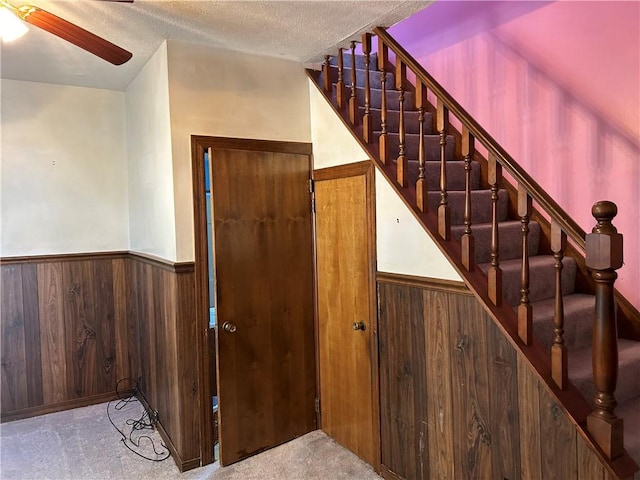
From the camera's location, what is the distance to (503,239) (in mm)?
2643

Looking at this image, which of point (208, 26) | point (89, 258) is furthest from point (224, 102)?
point (89, 258)

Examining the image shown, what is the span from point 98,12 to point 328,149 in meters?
1.45

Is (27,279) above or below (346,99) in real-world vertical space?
below

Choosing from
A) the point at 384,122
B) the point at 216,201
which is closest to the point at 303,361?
the point at 216,201

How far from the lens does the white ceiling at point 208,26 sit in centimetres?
218

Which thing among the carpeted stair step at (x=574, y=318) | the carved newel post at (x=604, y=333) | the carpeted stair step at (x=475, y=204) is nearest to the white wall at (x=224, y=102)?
the carpeted stair step at (x=475, y=204)

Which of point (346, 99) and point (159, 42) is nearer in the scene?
point (159, 42)

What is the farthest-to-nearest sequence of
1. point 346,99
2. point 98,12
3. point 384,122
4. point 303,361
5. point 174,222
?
point 303,361 → point 346,99 → point 174,222 → point 384,122 → point 98,12

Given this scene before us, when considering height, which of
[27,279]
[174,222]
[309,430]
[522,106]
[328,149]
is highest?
[522,106]

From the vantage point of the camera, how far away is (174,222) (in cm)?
264

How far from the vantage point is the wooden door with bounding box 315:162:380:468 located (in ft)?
8.61

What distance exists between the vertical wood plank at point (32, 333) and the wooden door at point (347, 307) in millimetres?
2194

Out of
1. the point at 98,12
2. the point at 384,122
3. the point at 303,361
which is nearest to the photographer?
the point at 98,12

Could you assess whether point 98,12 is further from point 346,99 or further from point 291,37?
point 346,99
